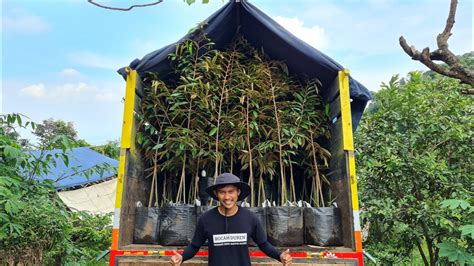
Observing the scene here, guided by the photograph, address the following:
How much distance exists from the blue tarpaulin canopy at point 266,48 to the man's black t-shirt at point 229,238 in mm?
1412

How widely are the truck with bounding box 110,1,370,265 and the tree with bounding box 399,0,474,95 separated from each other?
71 cm

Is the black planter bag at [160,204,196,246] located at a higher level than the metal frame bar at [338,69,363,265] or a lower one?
lower

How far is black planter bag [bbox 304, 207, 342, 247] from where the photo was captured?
274cm

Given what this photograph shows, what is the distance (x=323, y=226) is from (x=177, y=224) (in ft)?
3.70

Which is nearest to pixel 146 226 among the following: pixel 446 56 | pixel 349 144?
pixel 349 144

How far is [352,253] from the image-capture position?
98.1 inches

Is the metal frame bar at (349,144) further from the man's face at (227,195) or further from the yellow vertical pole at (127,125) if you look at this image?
the yellow vertical pole at (127,125)

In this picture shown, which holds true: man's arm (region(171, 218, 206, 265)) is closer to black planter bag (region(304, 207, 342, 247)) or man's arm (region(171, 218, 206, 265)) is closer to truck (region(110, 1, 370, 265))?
truck (region(110, 1, 370, 265))

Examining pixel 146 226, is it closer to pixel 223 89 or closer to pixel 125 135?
pixel 125 135

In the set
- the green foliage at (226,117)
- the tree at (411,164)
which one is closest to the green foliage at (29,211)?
the green foliage at (226,117)

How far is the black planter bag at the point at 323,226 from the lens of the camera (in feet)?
9.00

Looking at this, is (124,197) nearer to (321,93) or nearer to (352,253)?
(352,253)

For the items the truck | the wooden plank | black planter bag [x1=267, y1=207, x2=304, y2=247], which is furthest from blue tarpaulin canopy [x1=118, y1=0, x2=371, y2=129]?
the wooden plank

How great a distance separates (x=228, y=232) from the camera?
2340 millimetres
